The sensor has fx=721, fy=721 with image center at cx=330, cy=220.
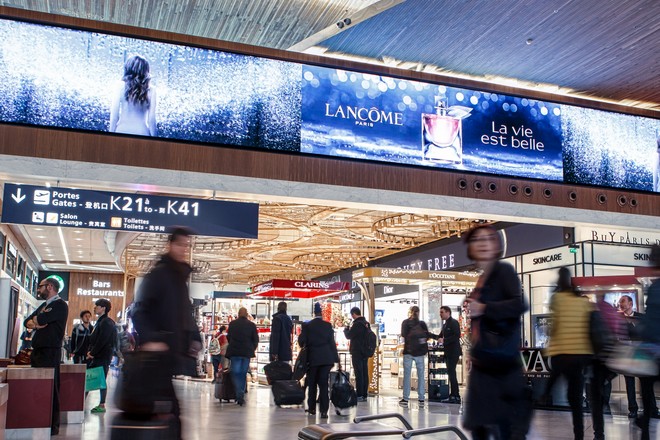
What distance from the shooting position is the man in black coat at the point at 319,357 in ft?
31.4

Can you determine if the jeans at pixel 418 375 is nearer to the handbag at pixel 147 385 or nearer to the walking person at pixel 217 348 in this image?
the walking person at pixel 217 348

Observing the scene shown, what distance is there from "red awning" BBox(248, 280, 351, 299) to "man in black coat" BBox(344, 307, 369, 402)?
4978mm

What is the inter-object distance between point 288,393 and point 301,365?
45 cm

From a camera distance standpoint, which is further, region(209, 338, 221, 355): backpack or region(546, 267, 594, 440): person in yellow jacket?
region(209, 338, 221, 355): backpack

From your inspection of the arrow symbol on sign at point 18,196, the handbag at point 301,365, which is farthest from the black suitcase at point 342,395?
the arrow symbol on sign at point 18,196

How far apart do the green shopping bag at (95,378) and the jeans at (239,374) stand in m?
2.52

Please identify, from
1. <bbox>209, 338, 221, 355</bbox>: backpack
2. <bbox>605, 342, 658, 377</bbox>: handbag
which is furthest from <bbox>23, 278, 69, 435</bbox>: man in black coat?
<bbox>209, 338, 221, 355</bbox>: backpack

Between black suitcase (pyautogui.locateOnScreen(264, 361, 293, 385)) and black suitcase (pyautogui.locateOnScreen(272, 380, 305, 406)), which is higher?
black suitcase (pyautogui.locateOnScreen(264, 361, 293, 385))

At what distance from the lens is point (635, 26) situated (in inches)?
373

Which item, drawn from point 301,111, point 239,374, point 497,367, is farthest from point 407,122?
point 497,367

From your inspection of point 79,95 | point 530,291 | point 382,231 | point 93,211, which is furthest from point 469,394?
point 382,231

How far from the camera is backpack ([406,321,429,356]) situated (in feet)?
38.2

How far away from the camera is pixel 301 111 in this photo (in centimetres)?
980

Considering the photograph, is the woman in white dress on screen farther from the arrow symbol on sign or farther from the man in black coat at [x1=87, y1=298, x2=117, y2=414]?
the man in black coat at [x1=87, y1=298, x2=117, y2=414]
